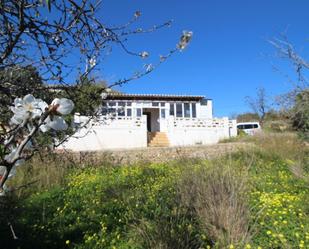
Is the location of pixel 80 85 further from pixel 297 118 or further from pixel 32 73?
pixel 297 118

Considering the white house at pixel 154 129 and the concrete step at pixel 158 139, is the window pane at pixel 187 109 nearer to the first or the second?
the white house at pixel 154 129

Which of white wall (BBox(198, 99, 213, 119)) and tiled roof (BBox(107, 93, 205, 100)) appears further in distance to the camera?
white wall (BBox(198, 99, 213, 119))

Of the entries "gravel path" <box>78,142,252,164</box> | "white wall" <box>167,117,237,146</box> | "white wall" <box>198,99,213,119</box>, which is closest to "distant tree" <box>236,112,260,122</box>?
"white wall" <box>198,99,213,119</box>

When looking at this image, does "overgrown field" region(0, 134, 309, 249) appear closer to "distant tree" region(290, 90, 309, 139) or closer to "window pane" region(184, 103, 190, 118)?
"distant tree" region(290, 90, 309, 139)

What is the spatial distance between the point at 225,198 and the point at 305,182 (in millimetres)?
3565

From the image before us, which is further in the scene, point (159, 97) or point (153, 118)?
point (153, 118)

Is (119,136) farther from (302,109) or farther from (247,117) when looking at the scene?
(247,117)

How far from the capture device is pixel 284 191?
7.04 meters

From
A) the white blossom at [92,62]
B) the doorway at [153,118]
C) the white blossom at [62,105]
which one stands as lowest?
the white blossom at [62,105]

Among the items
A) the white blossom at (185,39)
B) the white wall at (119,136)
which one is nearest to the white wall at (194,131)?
the white wall at (119,136)

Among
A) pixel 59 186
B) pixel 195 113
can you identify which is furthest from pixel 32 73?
pixel 195 113

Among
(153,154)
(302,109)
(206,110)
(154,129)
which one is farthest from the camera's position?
(206,110)

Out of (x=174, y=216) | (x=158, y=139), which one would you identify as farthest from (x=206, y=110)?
(x=174, y=216)

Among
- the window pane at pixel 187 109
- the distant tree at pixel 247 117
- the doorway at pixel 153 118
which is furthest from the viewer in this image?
the distant tree at pixel 247 117
